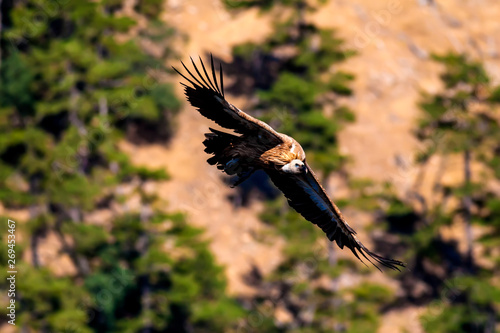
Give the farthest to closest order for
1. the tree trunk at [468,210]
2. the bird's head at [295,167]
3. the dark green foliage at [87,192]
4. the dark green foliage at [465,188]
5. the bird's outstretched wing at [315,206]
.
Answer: the tree trunk at [468,210], the dark green foliage at [465,188], the dark green foliage at [87,192], the bird's outstretched wing at [315,206], the bird's head at [295,167]

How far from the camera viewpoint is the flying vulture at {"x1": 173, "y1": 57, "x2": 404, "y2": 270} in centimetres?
1116

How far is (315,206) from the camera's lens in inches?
511

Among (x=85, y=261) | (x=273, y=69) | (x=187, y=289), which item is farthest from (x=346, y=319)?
(x=273, y=69)

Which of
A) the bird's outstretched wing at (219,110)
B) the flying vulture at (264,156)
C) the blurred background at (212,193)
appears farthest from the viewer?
the blurred background at (212,193)

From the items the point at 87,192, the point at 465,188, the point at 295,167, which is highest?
the point at 465,188

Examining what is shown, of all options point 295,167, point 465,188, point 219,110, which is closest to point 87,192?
point 465,188

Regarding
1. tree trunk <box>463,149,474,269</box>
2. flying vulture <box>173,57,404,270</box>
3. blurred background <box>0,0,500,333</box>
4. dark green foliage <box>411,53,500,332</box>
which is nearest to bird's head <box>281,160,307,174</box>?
flying vulture <box>173,57,404,270</box>

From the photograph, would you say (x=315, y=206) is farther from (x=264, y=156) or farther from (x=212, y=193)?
(x=212, y=193)

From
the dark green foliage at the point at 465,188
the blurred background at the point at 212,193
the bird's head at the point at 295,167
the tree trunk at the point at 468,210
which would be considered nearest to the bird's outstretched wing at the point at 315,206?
the bird's head at the point at 295,167

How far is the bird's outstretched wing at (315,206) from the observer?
1252cm

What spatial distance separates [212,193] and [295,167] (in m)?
24.5

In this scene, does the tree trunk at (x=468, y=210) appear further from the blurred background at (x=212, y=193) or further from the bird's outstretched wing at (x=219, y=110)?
the bird's outstretched wing at (x=219, y=110)

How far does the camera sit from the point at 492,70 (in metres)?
42.9

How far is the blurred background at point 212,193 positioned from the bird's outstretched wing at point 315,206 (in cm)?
1553
